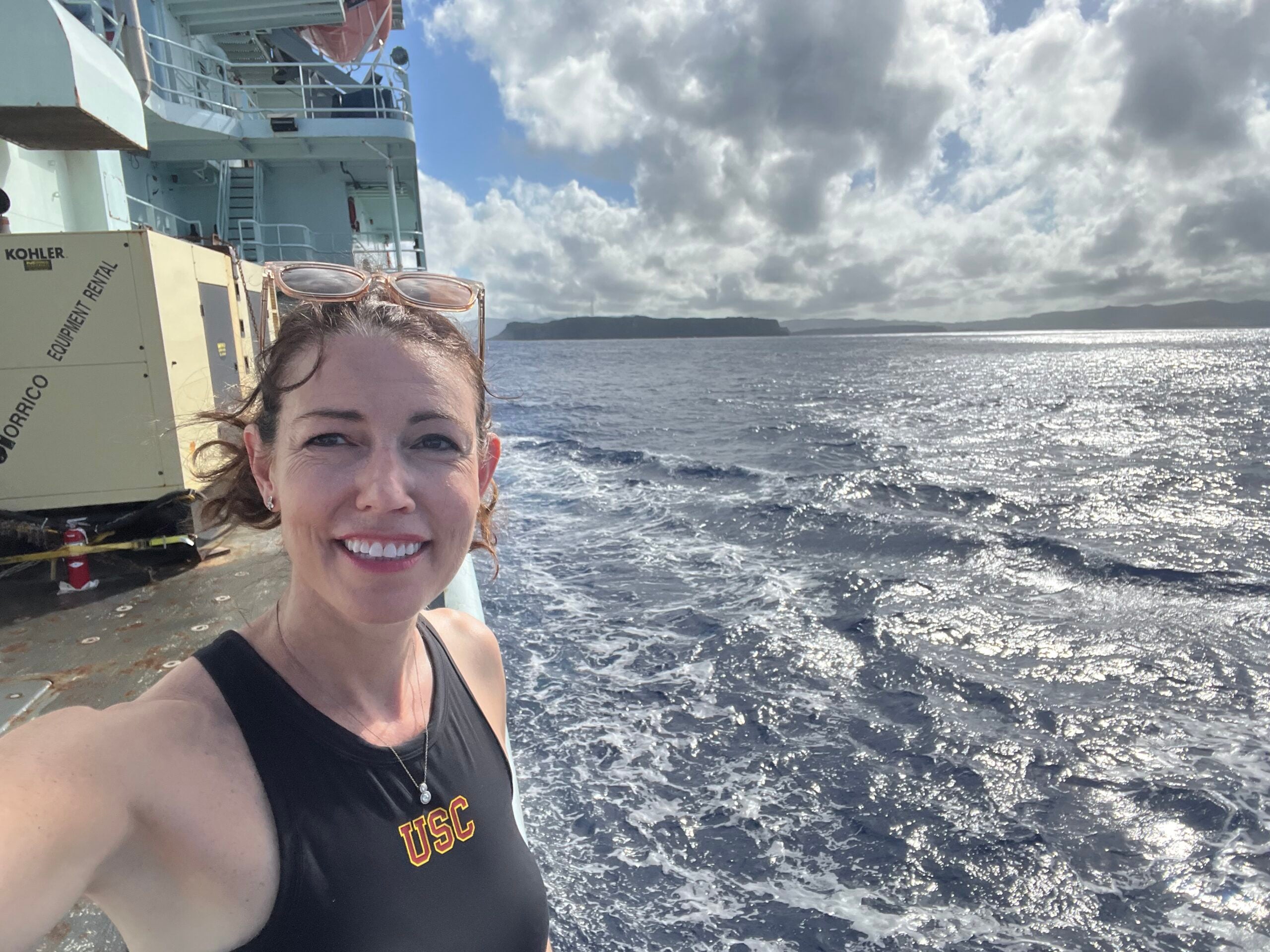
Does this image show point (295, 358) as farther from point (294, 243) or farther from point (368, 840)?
point (294, 243)

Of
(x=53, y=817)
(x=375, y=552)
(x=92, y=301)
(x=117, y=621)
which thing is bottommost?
(x=117, y=621)

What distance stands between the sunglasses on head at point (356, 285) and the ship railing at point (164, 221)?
13.1m

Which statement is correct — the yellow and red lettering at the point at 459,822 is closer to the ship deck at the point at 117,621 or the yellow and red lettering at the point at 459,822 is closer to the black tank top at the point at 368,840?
the black tank top at the point at 368,840

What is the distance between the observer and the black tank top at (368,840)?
109 centimetres

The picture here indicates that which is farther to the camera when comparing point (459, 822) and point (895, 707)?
point (895, 707)

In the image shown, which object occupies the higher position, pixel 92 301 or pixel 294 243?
pixel 294 243

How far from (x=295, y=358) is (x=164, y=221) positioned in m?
15.9

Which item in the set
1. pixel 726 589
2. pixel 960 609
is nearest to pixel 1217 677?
pixel 960 609

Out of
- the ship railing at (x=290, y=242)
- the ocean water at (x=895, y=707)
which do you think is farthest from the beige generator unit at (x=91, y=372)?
the ship railing at (x=290, y=242)

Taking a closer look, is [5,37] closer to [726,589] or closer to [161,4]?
[726,589]

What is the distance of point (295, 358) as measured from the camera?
138 centimetres

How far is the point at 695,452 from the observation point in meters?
16.9

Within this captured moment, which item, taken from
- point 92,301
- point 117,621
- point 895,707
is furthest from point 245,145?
point 895,707

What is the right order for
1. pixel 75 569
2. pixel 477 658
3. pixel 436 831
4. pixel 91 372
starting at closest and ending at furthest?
pixel 436 831 → pixel 477 658 → pixel 75 569 → pixel 91 372
